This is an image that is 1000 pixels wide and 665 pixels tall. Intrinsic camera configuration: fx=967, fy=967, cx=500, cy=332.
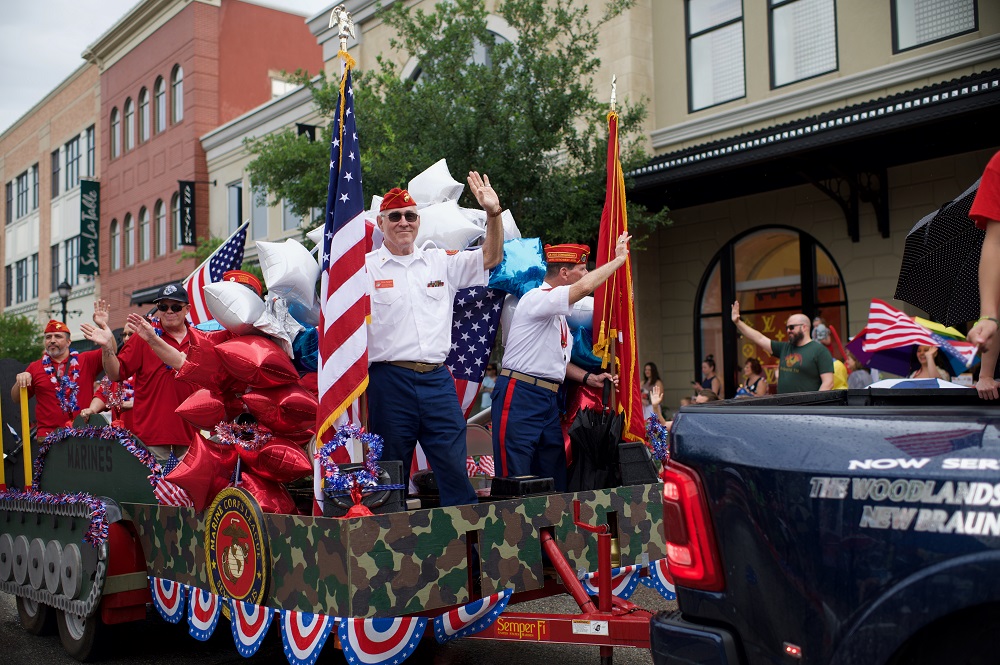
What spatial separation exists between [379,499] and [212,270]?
10.8ft

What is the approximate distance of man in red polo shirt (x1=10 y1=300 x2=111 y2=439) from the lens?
274 inches

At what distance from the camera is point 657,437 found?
17.9 ft

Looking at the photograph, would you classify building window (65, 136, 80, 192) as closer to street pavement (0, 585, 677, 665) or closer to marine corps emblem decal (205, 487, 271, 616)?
street pavement (0, 585, 677, 665)

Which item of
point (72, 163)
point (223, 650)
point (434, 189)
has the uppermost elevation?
point (72, 163)

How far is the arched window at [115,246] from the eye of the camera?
1289 inches

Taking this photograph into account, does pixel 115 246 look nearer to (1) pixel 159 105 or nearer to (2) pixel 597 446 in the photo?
(1) pixel 159 105

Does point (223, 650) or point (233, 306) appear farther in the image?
point (223, 650)

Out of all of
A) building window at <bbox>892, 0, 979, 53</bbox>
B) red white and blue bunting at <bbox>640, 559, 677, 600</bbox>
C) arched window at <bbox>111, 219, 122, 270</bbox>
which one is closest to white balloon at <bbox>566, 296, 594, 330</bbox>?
red white and blue bunting at <bbox>640, 559, 677, 600</bbox>

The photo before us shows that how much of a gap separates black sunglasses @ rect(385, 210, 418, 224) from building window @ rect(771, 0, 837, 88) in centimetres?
1053

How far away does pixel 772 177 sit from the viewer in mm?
13508

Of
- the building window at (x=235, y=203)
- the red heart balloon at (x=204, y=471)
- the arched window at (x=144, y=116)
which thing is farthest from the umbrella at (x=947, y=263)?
the arched window at (x=144, y=116)

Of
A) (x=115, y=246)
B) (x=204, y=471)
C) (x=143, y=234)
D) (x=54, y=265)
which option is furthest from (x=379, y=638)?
(x=54, y=265)

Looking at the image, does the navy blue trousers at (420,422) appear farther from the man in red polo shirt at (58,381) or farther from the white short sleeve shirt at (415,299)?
the man in red polo shirt at (58,381)

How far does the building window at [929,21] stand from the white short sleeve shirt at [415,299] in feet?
32.6
